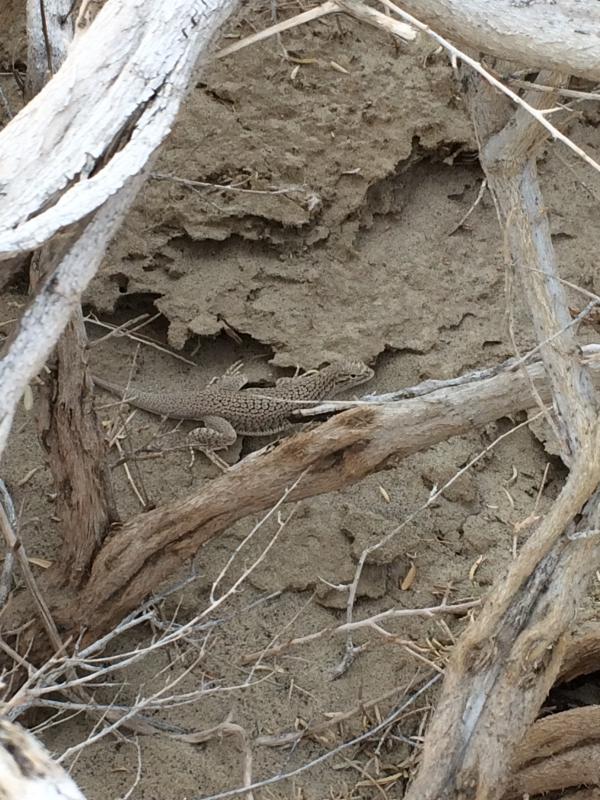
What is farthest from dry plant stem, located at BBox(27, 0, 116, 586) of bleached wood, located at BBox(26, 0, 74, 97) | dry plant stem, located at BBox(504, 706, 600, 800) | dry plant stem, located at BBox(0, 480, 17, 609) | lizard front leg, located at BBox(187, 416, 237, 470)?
dry plant stem, located at BBox(504, 706, 600, 800)

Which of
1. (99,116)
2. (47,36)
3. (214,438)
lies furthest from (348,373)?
(99,116)

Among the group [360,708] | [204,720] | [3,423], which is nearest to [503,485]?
[360,708]

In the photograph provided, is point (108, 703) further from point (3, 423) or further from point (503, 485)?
point (3, 423)

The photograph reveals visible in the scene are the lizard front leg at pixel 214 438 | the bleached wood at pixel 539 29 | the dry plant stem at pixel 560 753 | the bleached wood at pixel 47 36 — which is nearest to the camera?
the bleached wood at pixel 539 29

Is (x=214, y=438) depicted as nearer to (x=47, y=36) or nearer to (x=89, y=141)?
(x=47, y=36)

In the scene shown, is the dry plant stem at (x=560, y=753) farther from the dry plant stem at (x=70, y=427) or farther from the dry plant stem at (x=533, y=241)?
the dry plant stem at (x=70, y=427)

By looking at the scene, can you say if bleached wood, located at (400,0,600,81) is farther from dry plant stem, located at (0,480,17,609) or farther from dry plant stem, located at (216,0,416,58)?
dry plant stem, located at (0,480,17,609)

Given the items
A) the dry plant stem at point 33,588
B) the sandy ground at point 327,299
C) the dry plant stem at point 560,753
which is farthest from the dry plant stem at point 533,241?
the dry plant stem at point 33,588

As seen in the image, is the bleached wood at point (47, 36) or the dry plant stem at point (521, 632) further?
the bleached wood at point (47, 36)
